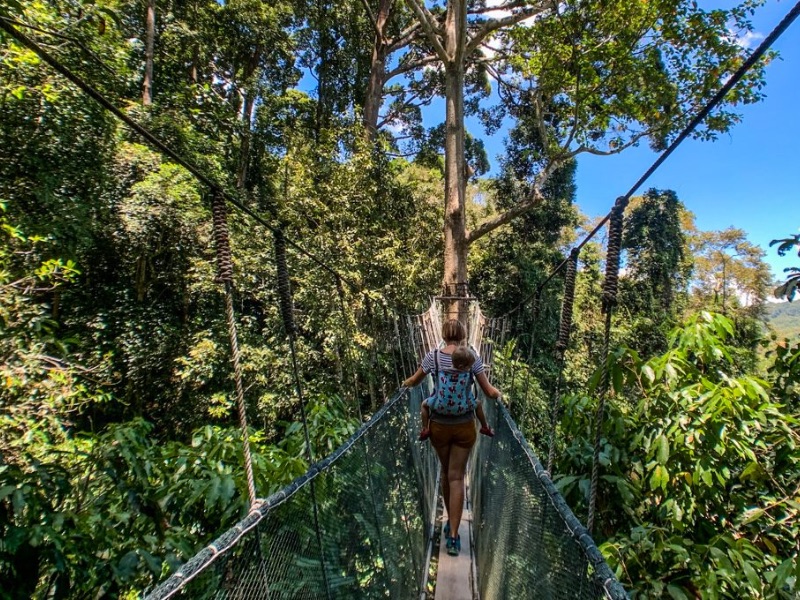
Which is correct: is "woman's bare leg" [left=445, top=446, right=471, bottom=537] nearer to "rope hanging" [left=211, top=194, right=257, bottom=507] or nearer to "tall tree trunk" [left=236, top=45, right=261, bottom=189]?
"rope hanging" [left=211, top=194, right=257, bottom=507]

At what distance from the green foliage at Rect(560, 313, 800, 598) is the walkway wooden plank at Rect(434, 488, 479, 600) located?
2.11ft

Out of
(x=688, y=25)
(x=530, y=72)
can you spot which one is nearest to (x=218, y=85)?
(x=530, y=72)

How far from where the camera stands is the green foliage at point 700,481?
3.02ft

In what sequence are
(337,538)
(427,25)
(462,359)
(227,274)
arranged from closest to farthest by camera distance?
1. (227,274)
2. (337,538)
3. (462,359)
4. (427,25)

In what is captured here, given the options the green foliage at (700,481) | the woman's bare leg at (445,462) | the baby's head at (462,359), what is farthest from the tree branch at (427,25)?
the woman's bare leg at (445,462)

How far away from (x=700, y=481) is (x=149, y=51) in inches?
278

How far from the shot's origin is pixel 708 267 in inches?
562

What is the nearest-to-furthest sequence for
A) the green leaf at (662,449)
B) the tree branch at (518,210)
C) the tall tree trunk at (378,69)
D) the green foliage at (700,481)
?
the green foliage at (700,481)
the green leaf at (662,449)
the tree branch at (518,210)
the tall tree trunk at (378,69)

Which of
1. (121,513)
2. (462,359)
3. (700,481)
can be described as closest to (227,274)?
(121,513)

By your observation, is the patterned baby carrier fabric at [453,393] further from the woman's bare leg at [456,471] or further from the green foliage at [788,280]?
the green foliage at [788,280]

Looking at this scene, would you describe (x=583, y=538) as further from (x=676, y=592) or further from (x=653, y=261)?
(x=653, y=261)

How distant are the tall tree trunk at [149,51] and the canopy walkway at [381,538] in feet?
18.7

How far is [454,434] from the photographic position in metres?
1.52

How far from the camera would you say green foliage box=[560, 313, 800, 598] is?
92cm
